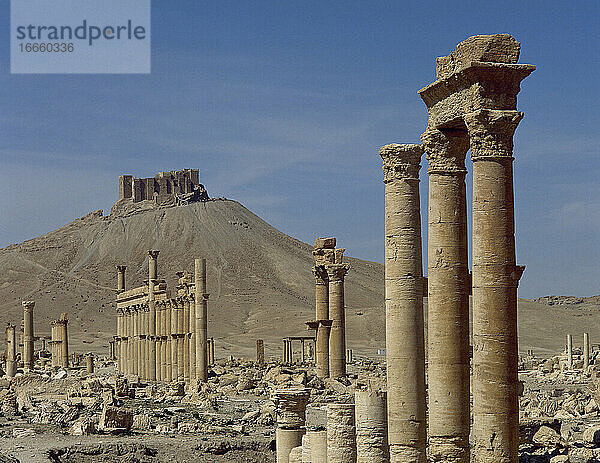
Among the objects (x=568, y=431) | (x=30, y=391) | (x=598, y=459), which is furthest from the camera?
(x=30, y=391)

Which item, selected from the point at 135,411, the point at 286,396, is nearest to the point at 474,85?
the point at 286,396

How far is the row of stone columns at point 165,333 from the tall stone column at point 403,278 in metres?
28.1

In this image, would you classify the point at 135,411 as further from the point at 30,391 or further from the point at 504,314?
the point at 504,314

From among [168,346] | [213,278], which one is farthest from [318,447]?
[213,278]

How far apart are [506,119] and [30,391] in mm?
38868

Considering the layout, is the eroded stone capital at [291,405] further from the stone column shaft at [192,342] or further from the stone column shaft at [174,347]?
the stone column shaft at [174,347]

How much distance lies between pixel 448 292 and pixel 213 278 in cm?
12828

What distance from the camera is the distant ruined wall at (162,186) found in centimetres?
17050

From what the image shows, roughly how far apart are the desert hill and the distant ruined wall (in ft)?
9.32

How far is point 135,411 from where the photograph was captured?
123 ft

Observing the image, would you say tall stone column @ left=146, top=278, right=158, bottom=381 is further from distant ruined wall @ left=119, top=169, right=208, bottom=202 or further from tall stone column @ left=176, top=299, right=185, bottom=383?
distant ruined wall @ left=119, top=169, right=208, bottom=202

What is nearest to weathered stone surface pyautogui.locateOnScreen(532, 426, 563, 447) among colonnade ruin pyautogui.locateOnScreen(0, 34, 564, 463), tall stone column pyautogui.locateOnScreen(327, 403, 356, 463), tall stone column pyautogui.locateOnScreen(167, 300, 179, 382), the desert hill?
colonnade ruin pyautogui.locateOnScreen(0, 34, 564, 463)

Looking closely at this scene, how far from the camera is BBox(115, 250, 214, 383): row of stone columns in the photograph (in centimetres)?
4559

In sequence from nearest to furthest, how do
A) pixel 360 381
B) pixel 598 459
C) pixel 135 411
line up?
pixel 598 459 < pixel 360 381 < pixel 135 411
